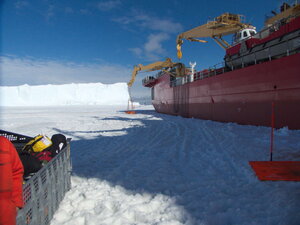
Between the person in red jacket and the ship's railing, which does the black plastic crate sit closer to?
the person in red jacket

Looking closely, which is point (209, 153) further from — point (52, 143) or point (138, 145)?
point (52, 143)

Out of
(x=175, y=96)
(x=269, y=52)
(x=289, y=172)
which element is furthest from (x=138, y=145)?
(x=175, y=96)

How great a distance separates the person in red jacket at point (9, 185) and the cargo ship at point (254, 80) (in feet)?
14.9

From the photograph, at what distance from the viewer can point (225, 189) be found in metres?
2.86

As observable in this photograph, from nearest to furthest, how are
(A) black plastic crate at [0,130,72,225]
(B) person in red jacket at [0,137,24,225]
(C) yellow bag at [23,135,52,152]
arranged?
(B) person in red jacket at [0,137,24,225] < (A) black plastic crate at [0,130,72,225] < (C) yellow bag at [23,135,52,152]

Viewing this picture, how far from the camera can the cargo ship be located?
265 inches

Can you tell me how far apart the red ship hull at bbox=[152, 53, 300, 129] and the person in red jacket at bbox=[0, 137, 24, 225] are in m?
7.59

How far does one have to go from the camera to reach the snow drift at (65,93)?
274ft

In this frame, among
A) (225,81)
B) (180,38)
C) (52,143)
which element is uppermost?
(180,38)

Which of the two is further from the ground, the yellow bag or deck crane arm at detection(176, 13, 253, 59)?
deck crane arm at detection(176, 13, 253, 59)

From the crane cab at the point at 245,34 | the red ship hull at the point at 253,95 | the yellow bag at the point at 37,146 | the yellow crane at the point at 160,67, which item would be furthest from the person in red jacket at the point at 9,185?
the yellow crane at the point at 160,67

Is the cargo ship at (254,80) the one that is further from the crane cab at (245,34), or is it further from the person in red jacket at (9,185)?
the person in red jacket at (9,185)

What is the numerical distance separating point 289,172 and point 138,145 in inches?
152

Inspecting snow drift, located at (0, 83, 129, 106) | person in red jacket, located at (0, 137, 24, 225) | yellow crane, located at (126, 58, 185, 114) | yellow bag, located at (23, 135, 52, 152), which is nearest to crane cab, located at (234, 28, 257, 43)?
yellow crane, located at (126, 58, 185, 114)
